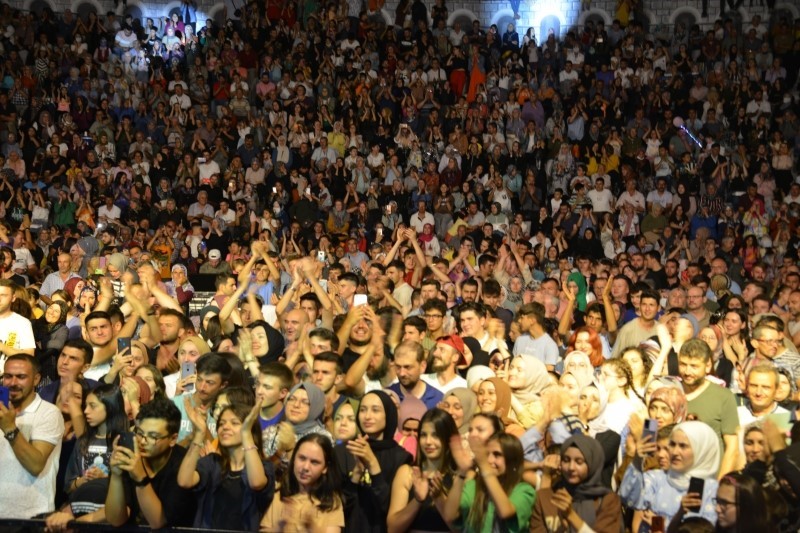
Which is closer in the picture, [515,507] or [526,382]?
[515,507]

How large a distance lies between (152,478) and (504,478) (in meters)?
1.69

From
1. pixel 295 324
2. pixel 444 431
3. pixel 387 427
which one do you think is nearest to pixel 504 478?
pixel 444 431

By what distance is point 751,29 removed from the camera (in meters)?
22.1

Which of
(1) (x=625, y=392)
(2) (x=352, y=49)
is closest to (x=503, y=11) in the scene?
(2) (x=352, y=49)

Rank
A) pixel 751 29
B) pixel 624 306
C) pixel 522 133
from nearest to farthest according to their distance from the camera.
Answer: pixel 624 306 → pixel 522 133 → pixel 751 29

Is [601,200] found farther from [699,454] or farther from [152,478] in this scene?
[152,478]

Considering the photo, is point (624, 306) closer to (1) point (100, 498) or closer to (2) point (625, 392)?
(2) point (625, 392)

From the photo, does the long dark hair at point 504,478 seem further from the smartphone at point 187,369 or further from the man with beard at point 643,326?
the man with beard at point 643,326

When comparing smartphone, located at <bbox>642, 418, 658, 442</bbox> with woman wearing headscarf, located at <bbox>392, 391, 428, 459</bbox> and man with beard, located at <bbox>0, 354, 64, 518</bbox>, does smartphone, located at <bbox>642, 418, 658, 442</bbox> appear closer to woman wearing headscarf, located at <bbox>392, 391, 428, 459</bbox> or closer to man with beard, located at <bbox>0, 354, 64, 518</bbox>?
woman wearing headscarf, located at <bbox>392, 391, 428, 459</bbox>

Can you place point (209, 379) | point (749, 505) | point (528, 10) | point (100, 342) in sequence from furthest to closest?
point (528, 10)
point (100, 342)
point (209, 379)
point (749, 505)

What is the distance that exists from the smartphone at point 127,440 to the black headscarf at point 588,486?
6.75 ft

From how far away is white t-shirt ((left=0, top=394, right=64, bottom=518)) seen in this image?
580 centimetres

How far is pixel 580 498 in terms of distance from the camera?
5297mm

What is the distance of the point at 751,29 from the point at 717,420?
1719 cm
